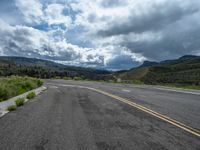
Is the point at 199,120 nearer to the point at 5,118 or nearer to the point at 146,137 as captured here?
the point at 146,137

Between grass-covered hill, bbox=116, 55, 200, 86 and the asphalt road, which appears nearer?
the asphalt road

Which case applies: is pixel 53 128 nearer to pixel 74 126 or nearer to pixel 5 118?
pixel 74 126

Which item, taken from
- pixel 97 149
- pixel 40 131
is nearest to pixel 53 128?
pixel 40 131

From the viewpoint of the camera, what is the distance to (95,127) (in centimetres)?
666

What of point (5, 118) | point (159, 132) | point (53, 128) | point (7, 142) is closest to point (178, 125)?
point (159, 132)

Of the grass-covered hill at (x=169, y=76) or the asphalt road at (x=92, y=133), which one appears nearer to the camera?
the asphalt road at (x=92, y=133)

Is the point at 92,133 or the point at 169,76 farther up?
the point at 169,76

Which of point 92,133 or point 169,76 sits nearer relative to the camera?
point 92,133

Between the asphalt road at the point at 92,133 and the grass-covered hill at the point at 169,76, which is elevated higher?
the grass-covered hill at the point at 169,76

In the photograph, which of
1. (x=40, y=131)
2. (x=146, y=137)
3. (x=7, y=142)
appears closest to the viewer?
(x=7, y=142)

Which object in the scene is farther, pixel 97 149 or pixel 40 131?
pixel 40 131

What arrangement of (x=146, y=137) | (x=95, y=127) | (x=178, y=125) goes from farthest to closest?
(x=178, y=125) → (x=95, y=127) → (x=146, y=137)

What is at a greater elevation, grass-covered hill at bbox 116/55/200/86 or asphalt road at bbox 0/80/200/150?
grass-covered hill at bbox 116/55/200/86

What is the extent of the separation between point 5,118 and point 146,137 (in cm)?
494
